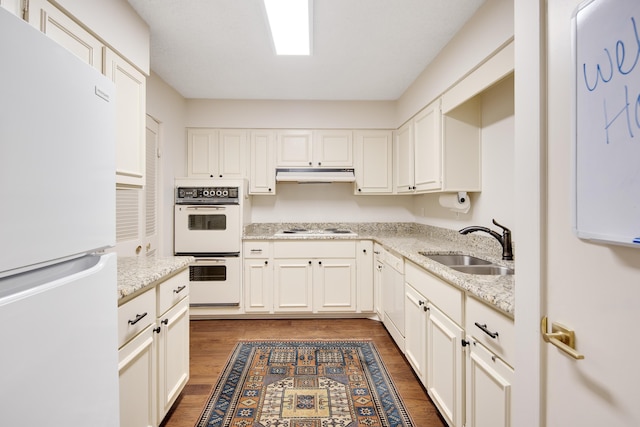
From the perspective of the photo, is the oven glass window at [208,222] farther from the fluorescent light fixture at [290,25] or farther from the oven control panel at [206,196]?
the fluorescent light fixture at [290,25]

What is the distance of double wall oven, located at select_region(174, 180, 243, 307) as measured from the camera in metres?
3.14

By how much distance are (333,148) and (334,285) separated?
62.6 inches

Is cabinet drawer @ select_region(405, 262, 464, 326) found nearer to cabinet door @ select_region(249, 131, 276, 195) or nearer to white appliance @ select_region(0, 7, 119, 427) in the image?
white appliance @ select_region(0, 7, 119, 427)

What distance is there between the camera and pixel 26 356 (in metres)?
0.46

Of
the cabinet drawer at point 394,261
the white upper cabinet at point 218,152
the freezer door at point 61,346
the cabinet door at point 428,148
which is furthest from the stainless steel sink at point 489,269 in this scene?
the white upper cabinet at point 218,152

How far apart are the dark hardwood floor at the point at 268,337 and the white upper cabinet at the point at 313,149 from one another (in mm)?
1793

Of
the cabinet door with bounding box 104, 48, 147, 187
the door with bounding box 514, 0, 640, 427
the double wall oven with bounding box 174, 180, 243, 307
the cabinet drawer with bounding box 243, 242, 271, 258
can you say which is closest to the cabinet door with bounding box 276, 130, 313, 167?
the double wall oven with bounding box 174, 180, 243, 307

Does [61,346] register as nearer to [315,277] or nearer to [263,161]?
[315,277]

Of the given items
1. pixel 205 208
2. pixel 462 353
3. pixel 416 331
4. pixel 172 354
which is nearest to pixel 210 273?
pixel 205 208

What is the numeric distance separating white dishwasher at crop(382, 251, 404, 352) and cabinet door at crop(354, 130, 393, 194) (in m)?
1.00

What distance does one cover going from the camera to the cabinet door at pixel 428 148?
8.19ft

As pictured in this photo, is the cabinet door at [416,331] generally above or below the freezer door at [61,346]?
below

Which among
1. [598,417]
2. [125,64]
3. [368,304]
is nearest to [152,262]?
[125,64]

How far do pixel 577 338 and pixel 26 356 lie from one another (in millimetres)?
989
